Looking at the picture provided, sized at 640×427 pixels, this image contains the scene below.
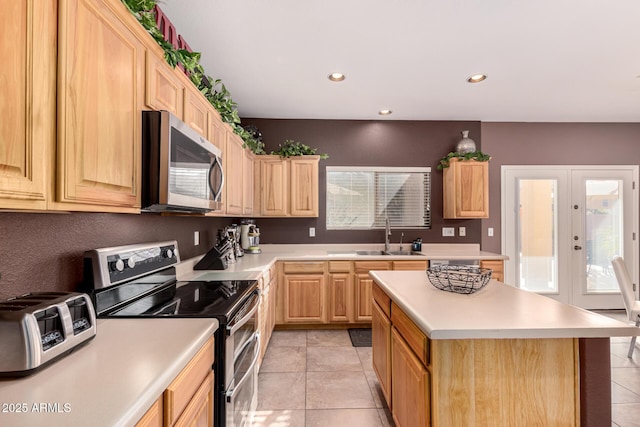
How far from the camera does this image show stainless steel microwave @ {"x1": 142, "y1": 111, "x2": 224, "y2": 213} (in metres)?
1.34

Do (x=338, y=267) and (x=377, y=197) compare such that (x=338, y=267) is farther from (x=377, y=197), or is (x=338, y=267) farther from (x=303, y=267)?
(x=377, y=197)

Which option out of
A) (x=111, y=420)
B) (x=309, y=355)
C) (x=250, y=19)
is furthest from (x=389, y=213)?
(x=111, y=420)

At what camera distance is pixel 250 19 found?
2.12 meters

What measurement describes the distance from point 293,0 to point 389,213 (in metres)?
2.90

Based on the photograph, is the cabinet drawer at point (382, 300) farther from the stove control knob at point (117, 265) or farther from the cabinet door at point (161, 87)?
the cabinet door at point (161, 87)

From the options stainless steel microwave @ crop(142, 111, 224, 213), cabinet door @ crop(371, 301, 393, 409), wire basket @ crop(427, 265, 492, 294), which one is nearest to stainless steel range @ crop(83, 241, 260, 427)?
stainless steel microwave @ crop(142, 111, 224, 213)

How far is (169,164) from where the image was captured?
4.47 feet

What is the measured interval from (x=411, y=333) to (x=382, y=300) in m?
0.60

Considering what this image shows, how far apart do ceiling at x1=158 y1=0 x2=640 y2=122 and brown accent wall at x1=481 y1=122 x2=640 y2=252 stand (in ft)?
1.72

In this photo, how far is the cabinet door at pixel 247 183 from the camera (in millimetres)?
3234

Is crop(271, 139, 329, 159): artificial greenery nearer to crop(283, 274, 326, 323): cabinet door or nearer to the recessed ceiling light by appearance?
Result: crop(283, 274, 326, 323): cabinet door

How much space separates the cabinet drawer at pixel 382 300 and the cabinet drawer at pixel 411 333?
0.29ft

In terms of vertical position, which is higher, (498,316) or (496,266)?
(498,316)

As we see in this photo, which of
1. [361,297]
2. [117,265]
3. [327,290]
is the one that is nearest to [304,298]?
[327,290]
